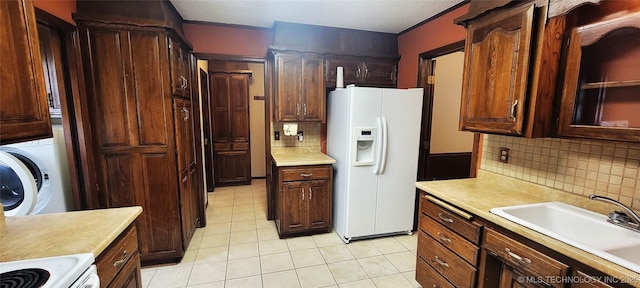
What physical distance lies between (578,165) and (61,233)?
9.51ft

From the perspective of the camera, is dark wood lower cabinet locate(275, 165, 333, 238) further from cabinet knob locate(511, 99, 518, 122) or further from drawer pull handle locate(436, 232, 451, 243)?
cabinet knob locate(511, 99, 518, 122)

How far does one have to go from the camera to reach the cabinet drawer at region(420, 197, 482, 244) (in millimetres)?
1568

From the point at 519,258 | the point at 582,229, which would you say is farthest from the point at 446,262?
the point at 582,229

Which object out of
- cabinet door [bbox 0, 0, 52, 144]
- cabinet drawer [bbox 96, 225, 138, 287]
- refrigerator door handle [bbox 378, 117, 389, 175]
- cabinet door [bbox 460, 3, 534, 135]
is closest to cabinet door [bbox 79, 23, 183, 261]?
cabinet drawer [bbox 96, 225, 138, 287]

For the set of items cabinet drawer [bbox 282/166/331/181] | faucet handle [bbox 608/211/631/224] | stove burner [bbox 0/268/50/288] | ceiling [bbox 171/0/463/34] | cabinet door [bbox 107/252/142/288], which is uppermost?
ceiling [bbox 171/0/463/34]

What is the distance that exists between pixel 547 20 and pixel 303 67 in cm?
214

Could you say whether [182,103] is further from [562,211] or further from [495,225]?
[562,211]

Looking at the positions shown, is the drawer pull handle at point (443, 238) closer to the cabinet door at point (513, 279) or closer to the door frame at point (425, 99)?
the cabinet door at point (513, 279)

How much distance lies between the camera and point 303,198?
2.91 meters

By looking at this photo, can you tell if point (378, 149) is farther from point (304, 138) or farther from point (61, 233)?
point (61, 233)

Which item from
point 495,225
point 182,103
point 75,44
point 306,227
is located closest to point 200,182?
point 182,103

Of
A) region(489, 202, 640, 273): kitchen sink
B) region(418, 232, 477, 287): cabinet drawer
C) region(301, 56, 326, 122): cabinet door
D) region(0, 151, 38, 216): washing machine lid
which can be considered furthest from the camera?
region(301, 56, 326, 122): cabinet door

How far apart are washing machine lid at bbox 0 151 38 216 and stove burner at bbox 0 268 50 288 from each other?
4.78 feet

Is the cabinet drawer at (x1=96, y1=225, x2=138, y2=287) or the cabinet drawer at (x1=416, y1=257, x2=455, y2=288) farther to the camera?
the cabinet drawer at (x1=416, y1=257, x2=455, y2=288)
